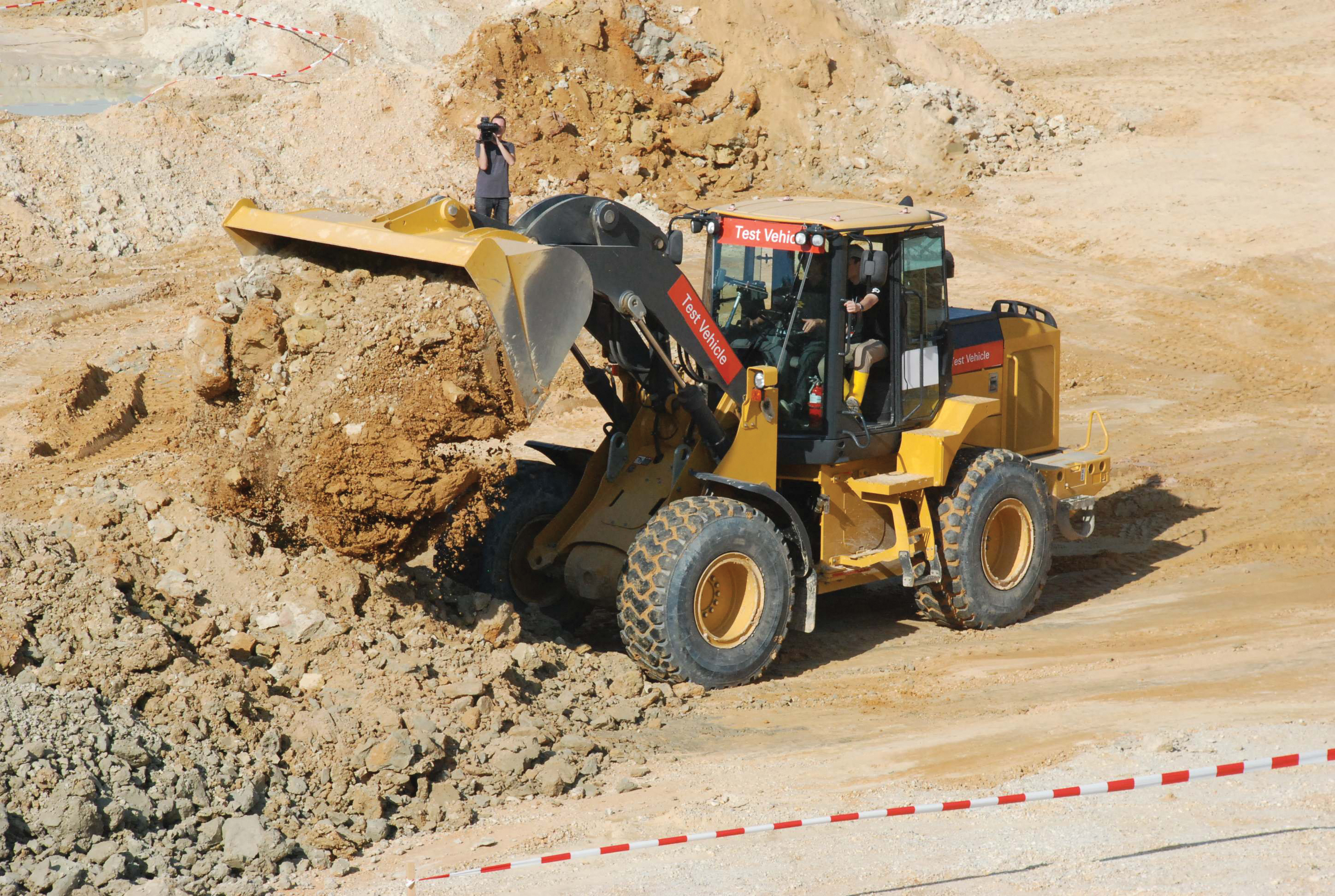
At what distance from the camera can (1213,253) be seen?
59.5 ft

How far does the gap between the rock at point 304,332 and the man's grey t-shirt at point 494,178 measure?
20.2ft

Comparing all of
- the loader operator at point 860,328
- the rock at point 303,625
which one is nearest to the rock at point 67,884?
the rock at point 303,625

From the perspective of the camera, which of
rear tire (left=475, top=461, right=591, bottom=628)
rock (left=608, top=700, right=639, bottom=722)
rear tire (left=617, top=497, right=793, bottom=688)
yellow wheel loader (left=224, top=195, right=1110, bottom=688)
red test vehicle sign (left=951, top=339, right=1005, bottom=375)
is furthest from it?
red test vehicle sign (left=951, top=339, right=1005, bottom=375)

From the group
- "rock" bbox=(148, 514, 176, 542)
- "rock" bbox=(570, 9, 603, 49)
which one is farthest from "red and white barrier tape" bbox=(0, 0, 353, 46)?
"rock" bbox=(148, 514, 176, 542)

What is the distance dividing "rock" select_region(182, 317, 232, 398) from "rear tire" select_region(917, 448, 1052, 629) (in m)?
4.36

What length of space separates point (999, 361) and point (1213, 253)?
10665 millimetres

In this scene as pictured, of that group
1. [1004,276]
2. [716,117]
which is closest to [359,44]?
[716,117]

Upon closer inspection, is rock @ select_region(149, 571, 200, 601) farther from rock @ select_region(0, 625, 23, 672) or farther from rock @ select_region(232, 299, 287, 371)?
rock @ select_region(232, 299, 287, 371)

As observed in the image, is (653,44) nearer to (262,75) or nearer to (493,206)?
(262,75)

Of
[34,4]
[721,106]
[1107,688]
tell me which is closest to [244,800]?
[1107,688]

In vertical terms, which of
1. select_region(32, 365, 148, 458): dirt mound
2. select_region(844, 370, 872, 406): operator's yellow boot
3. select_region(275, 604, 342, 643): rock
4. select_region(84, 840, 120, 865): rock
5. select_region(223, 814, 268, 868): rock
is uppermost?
select_region(844, 370, 872, 406): operator's yellow boot

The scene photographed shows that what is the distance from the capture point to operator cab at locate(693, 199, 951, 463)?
7.62 m

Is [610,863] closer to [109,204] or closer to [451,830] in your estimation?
[451,830]

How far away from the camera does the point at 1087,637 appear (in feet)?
28.1
